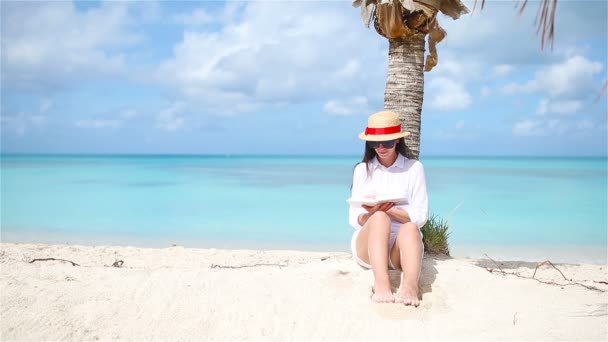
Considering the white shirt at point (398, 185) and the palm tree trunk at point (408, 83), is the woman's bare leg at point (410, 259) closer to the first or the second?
the white shirt at point (398, 185)

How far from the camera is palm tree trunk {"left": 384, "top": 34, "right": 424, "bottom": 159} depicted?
545 centimetres

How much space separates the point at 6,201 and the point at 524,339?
17.1 m

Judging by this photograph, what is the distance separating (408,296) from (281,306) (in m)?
1.01

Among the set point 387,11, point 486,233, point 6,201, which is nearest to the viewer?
point 387,11

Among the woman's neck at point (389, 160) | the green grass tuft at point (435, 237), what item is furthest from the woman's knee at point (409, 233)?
the green grass tuft at point (435, 237)

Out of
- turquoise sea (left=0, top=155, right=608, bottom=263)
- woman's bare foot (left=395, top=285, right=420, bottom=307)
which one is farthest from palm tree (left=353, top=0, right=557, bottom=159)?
turquoise sea (left=0, top=155, right=608, bottom=263)

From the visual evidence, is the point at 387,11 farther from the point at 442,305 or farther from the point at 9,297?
the point at 9,297

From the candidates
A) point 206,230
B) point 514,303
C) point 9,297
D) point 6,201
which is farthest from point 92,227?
point 514,303

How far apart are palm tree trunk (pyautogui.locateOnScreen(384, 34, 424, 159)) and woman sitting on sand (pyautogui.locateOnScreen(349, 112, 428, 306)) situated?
614mm

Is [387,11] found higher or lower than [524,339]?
higher

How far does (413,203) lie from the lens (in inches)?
182

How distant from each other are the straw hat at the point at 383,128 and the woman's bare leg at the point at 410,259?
0.77 metres

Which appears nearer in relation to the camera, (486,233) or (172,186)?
(486,233)

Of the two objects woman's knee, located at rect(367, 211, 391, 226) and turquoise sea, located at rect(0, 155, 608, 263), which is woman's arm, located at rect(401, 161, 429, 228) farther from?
turquoise sea, located at rect(0, 155, 608, 263)
